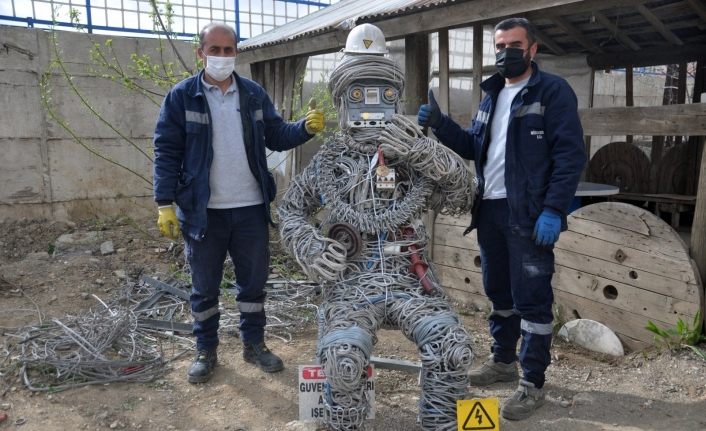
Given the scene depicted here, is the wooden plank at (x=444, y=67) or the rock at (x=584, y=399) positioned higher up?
the wooden plank at (x=444, y=67)

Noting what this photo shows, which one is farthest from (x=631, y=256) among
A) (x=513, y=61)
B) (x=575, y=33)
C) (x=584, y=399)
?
(x=575, y=33)

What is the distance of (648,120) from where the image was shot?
3699 millimetres

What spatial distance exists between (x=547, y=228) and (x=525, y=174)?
0.29m

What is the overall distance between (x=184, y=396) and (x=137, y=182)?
4.97 meters

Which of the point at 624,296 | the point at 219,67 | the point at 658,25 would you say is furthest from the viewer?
the point at 658,25

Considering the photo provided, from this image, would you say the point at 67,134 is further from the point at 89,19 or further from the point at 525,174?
the point at 525,174

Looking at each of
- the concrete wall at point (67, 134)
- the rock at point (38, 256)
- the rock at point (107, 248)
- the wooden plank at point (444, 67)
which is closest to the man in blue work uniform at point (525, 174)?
the wooden plank at point (444, 67)

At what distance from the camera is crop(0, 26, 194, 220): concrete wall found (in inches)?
259

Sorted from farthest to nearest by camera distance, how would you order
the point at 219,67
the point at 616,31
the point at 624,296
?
the point at 616,31 → the point at 624,296 → the point at 219,67

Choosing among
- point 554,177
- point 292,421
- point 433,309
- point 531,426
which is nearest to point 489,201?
point 554,177

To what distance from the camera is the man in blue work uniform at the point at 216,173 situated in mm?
2961

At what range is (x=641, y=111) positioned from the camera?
3.73 m

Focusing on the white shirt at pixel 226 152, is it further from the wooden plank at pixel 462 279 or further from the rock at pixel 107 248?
the rock at pixel 107 248

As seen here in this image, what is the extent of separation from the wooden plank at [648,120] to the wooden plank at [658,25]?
130 cm
